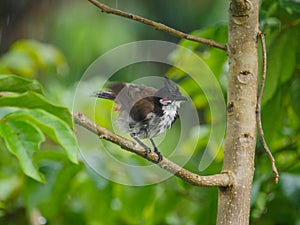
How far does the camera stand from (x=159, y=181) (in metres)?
1.71

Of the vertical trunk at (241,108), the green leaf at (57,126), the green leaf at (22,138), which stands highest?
the vertical trunk at (241,108)

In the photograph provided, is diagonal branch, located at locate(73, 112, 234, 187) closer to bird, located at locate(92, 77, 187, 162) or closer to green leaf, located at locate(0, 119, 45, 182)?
bird, located at locate(92, 77, 187, 162)

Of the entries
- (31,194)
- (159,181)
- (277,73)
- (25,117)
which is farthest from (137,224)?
(25,117)

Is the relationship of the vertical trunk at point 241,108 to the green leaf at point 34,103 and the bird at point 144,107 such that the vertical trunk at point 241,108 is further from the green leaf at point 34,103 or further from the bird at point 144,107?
the green leaf at point 34,103

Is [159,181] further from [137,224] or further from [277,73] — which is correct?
[277,73]

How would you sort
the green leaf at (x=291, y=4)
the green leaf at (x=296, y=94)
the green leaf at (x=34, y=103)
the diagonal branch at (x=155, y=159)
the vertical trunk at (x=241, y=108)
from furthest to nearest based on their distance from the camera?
the green leaf at (x=296, y=94)
the green leaf at (x=291, y=4)
the green leaf at (x=34, y=103)
the vertical trunk at (x=241, y=108)
the diagonal branch at (x=155, y=159)

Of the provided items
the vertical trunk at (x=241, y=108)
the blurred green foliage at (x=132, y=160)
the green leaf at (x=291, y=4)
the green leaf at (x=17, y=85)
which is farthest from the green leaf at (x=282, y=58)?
the green leaf at (x=17, y=85)

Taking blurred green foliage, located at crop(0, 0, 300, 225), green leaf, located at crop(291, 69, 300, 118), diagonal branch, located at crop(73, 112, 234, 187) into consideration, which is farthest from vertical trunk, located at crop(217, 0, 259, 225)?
green leaf, located at crop(291, 69, 300, 118)

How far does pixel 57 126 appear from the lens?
4.05 feet

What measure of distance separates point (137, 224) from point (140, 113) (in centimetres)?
88

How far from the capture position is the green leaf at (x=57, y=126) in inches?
48.4

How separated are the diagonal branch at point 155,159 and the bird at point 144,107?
1 centimetres

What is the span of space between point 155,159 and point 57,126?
0.32 meters

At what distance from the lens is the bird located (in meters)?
0.99
